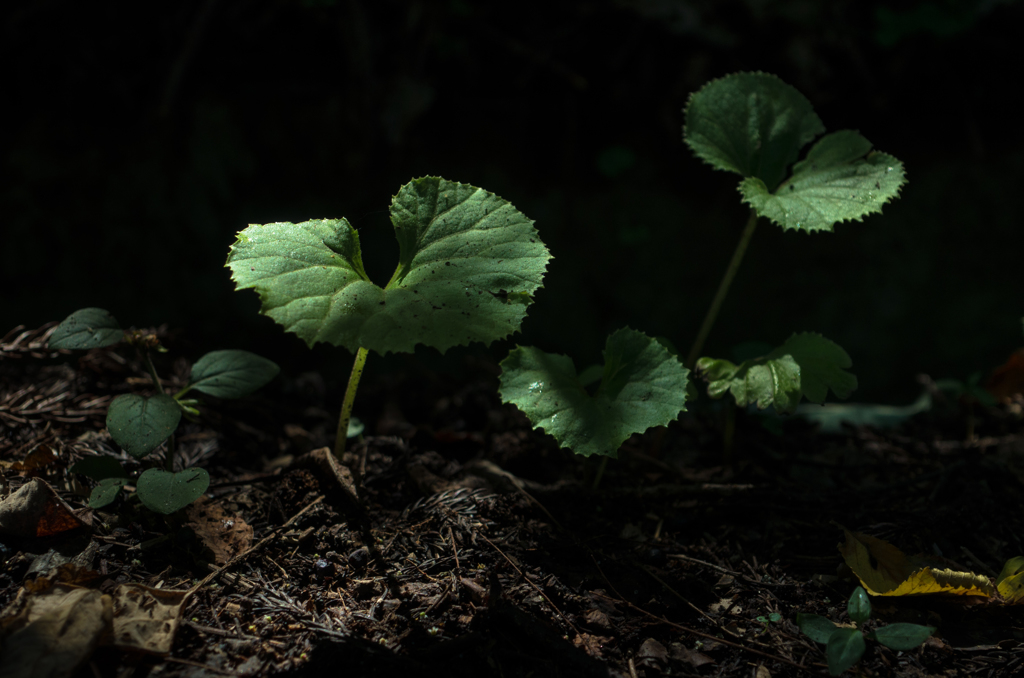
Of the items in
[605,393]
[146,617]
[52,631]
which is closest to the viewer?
[52,631]

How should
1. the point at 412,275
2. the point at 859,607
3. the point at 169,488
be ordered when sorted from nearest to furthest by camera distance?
the point at 859,607, the point at 169,488, the point at 412,275

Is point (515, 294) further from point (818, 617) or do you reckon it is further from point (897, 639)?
point (897, 639)

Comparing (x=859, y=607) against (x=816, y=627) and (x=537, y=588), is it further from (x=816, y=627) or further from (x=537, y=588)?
(x=537, y=588)

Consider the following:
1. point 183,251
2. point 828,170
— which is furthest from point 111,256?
point 828,170

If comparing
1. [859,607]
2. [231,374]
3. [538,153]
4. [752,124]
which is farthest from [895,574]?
[538,153]

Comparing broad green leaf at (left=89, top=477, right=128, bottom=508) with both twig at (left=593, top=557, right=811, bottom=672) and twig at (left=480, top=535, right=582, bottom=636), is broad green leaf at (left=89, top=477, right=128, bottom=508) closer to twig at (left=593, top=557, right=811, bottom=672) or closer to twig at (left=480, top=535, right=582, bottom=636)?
twig at (left=480, top=535, right=582, bottom=636)

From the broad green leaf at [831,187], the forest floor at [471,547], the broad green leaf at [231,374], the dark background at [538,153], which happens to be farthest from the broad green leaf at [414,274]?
the dark background at [538,153]

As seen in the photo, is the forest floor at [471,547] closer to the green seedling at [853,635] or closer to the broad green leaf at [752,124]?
the green seedling at [853,635]
